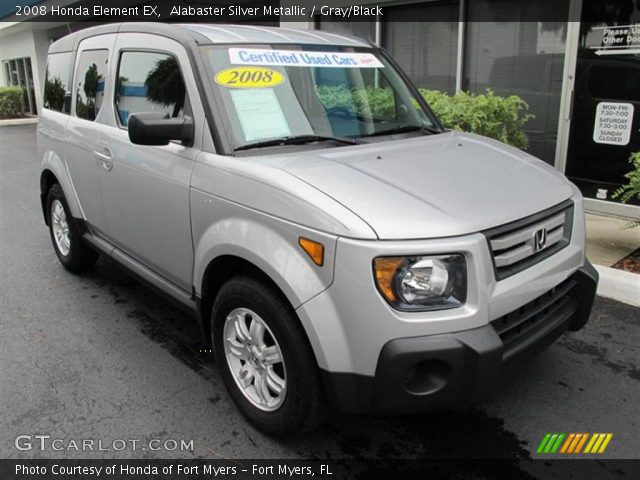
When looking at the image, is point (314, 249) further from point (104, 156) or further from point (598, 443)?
point (104, 156)

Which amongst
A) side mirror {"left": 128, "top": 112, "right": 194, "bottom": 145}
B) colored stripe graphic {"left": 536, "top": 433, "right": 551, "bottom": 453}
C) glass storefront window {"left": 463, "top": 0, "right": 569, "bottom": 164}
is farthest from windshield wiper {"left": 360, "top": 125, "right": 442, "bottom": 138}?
glass storefront window {"left": 463, "top": 0, "right": 569, "bottom": 164}

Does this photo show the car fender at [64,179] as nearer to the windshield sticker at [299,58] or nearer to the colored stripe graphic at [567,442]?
the windshield sticker at [299,58]

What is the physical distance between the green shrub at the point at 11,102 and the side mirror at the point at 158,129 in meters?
25.6

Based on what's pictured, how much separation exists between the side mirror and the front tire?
0.82 metres

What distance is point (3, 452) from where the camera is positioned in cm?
282

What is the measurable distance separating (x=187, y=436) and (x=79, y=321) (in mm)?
1774

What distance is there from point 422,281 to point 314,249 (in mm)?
452

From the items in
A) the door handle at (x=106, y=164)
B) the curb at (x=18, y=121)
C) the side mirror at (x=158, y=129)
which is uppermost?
the side mirror at (x=158, y=129)

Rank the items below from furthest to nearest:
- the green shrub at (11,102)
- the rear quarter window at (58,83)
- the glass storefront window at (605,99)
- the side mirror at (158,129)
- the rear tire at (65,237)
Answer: the green shrub at (11,102)
the glass storefront window at (605,99)
the rear tire at (65,237)
the rear quarter window at (58,83)
the side mirror at (158,129)

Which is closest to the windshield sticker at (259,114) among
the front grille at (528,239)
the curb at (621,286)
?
the front grille at (528,239)

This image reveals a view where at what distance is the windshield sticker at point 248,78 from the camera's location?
10.1ft

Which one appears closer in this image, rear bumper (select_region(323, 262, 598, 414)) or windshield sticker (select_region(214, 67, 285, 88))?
rear bumper (select_region(323, 262, 598, 414))

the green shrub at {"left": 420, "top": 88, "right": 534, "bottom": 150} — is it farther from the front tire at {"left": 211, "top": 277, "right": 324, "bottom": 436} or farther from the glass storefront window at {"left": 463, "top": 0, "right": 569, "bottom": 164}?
the front tire at {"left": 211, "top": 277, "right": 324, "bottom": 436}

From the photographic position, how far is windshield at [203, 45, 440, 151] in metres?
3.05
